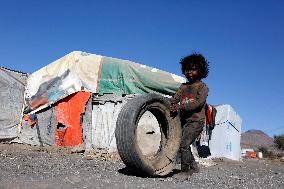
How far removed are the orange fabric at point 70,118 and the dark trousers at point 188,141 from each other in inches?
384

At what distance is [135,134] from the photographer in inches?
214

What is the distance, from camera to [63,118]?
16109 millimetres

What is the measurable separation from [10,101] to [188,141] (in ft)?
41.4

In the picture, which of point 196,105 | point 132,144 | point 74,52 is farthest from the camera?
point 74,52

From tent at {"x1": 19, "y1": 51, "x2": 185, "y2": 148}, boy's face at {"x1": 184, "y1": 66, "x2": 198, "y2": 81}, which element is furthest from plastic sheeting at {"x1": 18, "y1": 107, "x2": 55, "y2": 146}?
boy's face at {"x1": 184, "y1": 66, "x2": 198, "y2": 81}

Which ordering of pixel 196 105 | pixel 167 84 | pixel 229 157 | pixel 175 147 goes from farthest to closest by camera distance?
pixel 229 157
pixel 167 84
pixel 175 147
pixel 196 105

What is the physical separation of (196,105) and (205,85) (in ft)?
1.30

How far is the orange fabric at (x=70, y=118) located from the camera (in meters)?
15.6

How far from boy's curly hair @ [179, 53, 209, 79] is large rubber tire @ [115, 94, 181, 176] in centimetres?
68

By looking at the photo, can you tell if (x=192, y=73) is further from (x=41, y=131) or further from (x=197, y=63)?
(x=41, y=131)

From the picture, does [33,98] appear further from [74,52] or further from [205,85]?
[205,85]

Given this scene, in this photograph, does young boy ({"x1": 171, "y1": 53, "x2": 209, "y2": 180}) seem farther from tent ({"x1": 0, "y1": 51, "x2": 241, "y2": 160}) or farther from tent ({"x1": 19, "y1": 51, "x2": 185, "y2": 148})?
tent ({"x1": 19, "y1": 51, "x2": 185, "y2": 148})

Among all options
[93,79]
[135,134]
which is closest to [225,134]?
[93,79]

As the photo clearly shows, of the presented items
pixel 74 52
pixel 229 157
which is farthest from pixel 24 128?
pixel 229 157
